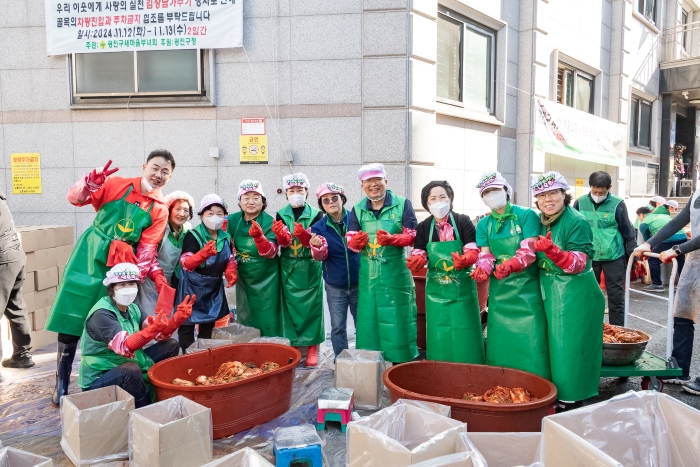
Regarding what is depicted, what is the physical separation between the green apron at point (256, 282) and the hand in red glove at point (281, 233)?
262mm

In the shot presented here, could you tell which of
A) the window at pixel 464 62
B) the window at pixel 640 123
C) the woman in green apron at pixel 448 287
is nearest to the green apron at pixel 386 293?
the woman in green apron at pixel 448 287

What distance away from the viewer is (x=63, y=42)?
658cm

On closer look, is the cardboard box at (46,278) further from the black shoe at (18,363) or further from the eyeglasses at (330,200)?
the eyeglasses at (330,200)

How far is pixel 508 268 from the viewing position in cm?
324

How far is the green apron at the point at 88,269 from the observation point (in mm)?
3578

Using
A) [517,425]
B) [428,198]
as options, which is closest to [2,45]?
[428,198]

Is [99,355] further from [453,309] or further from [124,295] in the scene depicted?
[453,309]

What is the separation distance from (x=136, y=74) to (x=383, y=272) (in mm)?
4730

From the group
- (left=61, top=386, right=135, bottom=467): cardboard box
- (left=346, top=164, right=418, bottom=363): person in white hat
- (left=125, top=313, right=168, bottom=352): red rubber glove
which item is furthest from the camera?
(left=346, top=164, right=418, bottom=363): person in white hat

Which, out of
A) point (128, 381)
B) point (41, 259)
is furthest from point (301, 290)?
point (41, 259)

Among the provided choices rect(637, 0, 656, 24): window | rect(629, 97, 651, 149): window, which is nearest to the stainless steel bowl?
rect(629, 97, 651, 149): window

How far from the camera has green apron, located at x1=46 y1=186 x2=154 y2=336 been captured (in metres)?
3.58

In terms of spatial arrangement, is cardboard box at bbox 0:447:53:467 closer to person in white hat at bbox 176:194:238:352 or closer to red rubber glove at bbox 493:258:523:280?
person in white hat at bbox 176:194:238:352

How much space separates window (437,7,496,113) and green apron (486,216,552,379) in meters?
4.47
